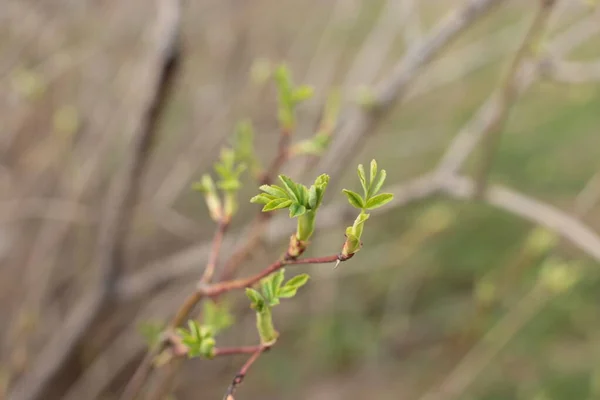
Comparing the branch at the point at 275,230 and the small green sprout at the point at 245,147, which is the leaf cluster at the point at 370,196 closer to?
the small green sprout at the point at 245,147

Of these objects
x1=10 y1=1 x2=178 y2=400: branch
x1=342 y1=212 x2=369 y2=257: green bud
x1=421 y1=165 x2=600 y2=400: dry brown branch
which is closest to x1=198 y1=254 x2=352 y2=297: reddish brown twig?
x1=342 y1=212 x2=369 y2=257: green bud

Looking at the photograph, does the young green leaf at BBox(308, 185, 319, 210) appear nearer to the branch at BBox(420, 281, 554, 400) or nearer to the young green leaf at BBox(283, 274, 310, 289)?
the young green leaf at BBox(283, 274, 310, 289)

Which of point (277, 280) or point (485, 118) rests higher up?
point (485, 118)

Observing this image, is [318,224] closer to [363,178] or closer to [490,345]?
[490,345]

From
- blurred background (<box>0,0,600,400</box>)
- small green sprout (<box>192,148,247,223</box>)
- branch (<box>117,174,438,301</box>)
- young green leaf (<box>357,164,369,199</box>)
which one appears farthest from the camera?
blurred background (<box>0,0,600,400</box>)

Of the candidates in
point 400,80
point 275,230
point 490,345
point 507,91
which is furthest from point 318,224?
point 490,345

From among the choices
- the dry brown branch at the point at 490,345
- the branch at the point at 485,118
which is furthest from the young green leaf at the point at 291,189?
the dry brown branch at the point at 490,345

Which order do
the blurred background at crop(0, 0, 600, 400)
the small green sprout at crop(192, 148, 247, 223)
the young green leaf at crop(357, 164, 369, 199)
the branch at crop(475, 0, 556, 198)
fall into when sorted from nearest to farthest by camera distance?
the young green leaf at crop(357, 164, 369, 199) → the small green sprout at crop(192, 148, 247, 223) → the branch at crop(475, 0, 556, 198) → the blurred background at crop(0, 0, 600, 400)
